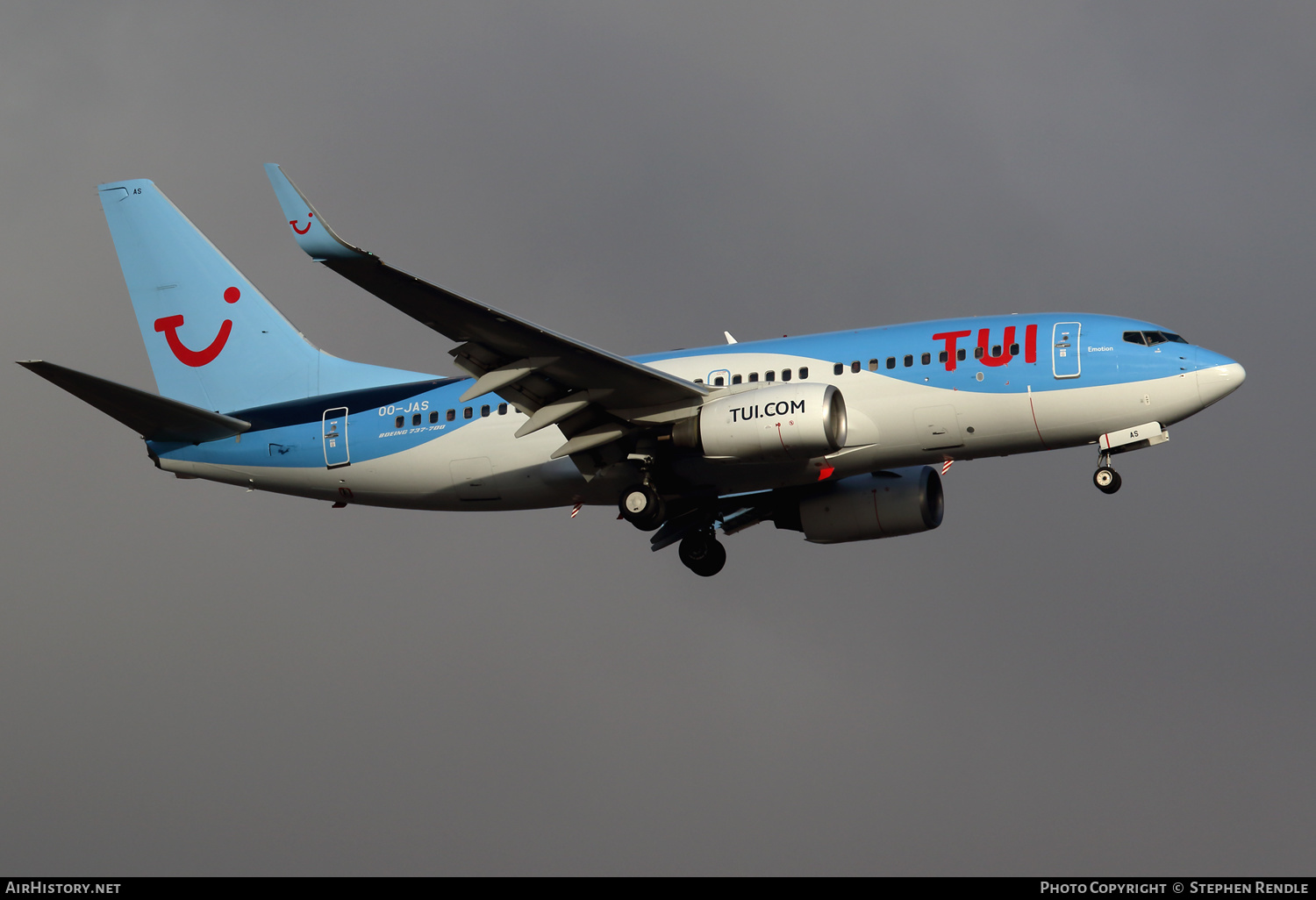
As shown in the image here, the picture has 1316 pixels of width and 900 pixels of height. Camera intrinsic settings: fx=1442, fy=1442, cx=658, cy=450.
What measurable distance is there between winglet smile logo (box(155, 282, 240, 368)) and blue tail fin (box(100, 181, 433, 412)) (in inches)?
0.9

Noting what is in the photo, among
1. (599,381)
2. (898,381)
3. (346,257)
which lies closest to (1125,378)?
(898,381)

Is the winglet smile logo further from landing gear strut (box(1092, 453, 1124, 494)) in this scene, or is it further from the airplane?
landing gear strut (box(1092, 453, 1124, 494))

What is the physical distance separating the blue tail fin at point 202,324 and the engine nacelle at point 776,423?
9.72 m

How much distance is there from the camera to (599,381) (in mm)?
31484

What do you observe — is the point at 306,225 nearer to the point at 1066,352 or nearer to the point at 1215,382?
the point at 1066,352

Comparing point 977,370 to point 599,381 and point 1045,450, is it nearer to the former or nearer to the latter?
point 1045,450

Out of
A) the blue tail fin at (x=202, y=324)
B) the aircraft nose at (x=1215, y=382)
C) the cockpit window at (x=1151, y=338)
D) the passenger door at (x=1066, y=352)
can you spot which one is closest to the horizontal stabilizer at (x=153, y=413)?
the blue tail fin at (x=202, y=324)

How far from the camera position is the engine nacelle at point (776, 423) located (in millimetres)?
29953

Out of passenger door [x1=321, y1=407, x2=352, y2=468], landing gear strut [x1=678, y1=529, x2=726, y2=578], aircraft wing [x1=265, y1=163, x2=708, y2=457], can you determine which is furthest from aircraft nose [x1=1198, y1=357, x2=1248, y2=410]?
passenger door [x1=321, y1=407, x2=352, y2=468]

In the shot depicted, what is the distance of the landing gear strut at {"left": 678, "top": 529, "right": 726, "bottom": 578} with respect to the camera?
37.7 meters

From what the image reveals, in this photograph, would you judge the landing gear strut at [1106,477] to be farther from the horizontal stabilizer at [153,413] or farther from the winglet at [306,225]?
the horizontal stabilizer at [153,413]

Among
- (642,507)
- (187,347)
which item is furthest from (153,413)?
(642,507)

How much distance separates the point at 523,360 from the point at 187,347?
1227cm

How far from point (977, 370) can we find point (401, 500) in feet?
46.4
